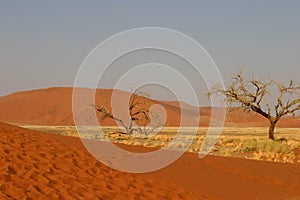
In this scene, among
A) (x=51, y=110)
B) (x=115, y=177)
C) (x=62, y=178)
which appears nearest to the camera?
(x=62, y=178)

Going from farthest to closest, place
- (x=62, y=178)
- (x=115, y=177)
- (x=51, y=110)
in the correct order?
1. (x=51, y=110)
2. (x=115, y=177)
3. (x=62, y=178)

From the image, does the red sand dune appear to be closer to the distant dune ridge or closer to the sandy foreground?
the sandy foreground

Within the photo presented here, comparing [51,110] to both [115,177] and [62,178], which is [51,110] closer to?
[115,177]

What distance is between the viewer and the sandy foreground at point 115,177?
931 centimetres

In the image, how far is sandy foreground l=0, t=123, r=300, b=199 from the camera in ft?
30.6

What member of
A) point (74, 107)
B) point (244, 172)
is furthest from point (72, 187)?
point (74, 107)

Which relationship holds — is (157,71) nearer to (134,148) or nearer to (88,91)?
(134,148)

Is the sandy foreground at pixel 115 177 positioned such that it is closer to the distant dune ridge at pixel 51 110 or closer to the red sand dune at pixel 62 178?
the red sand dune at pixel 62 178

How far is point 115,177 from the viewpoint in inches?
450

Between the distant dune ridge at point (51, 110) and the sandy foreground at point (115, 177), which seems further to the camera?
the distant dune ridge at point (51, 110)

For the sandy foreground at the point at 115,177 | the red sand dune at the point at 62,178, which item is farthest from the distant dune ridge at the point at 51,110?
the red sand dune at the point at 62,178

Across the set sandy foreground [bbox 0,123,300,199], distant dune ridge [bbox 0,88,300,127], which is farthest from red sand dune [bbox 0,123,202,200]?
distant dune ridge [bbox 0,88,300,127]

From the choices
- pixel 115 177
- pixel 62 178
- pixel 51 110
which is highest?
pixel 51 110

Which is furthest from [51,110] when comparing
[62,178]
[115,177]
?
[62,178]
